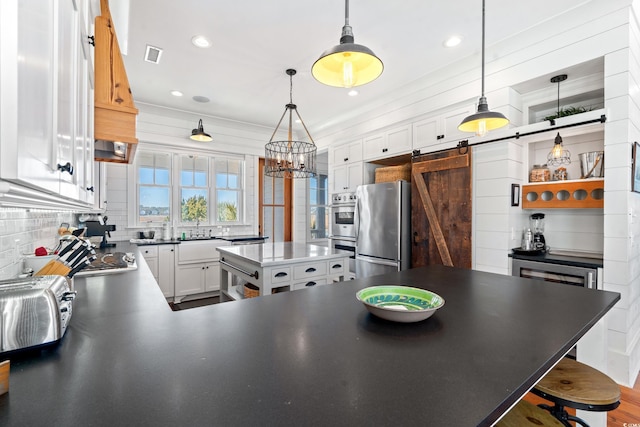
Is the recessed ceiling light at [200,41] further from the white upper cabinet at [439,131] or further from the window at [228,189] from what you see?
the window at [228,189]

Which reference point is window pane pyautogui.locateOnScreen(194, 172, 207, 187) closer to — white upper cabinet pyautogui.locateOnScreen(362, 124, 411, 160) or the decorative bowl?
white upper cabinet pyautogui.locateOnScreen(362, 124, 411, 160)

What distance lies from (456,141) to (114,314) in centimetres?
334

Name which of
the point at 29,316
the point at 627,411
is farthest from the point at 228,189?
the point at 627,411

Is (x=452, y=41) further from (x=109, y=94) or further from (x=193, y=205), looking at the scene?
(x=193, y=205)

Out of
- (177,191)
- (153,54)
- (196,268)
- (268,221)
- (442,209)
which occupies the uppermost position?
(153,54)

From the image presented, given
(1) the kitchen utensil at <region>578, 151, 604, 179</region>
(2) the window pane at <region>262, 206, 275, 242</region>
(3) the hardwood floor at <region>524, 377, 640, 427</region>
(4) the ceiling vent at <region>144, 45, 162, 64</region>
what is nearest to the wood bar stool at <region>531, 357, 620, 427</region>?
(3) the hardwood floor at <region>524, 377, 640, 427</region>

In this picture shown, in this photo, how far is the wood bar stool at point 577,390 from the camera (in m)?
1.11

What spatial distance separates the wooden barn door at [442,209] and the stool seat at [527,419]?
7.07 ft

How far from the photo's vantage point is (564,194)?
9.32 feet

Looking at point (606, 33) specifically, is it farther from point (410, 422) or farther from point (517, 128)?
point (410, 422)

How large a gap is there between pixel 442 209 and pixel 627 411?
208cm

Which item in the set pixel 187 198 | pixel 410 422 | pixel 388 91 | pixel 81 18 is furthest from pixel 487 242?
pixel 187 198

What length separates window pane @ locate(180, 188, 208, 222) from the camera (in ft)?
16.5

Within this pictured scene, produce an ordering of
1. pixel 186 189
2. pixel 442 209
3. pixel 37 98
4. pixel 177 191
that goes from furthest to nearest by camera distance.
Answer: pixel 186 189, pixel 177 191, pixel 442 209, pixel 37 98
